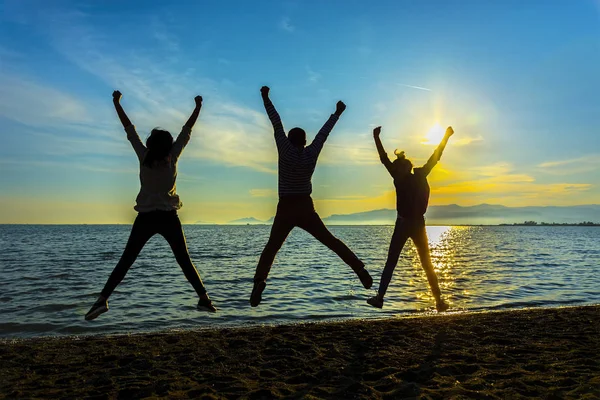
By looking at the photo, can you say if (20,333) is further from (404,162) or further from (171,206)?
(404,162)

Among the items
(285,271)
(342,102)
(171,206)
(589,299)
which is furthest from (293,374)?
(285,271)

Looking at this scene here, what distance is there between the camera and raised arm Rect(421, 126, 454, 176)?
329 inches

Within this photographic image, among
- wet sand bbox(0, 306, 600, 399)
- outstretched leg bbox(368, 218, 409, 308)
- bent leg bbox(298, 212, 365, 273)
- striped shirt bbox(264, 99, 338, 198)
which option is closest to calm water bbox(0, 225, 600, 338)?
wet sand bbox(0, 306, 600, 399)

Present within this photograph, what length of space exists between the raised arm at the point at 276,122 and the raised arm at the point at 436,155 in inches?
119

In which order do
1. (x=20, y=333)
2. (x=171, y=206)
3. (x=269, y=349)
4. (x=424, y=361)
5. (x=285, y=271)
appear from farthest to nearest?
(x=285, y=271) < (x=20, y=333) < (x=269, y=349) < (x=424, y=361) < (x=171, y=206)

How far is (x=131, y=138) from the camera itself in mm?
6461

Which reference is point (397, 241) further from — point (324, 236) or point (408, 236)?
point (324, 236)

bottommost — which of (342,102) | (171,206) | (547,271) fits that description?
(547,271)

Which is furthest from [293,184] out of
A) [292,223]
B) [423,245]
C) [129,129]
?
[423,245]

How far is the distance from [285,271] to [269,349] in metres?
19.0

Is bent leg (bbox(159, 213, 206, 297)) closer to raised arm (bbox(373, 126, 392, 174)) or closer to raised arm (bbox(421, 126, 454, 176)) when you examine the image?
raised arm (bbox(373, 126, 392, 174))

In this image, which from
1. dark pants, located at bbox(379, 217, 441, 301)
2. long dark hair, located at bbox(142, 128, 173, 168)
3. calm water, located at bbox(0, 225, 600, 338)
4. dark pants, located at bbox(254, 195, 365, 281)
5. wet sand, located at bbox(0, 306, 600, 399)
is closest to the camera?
long dark hair, located at bbox(142, 128, 173, 168)

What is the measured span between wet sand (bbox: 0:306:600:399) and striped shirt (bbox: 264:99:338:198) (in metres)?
3.28

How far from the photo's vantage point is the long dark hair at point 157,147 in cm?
621
